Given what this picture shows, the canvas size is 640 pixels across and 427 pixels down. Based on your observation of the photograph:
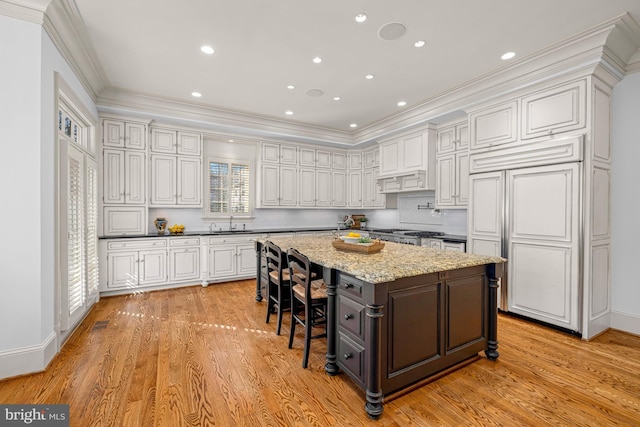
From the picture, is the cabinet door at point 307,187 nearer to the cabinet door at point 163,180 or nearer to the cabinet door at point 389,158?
the cabinet door at point 389,158

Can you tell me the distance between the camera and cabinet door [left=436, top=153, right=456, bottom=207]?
4.70 metres

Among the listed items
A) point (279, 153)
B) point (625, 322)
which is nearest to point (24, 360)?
point (279, 153)

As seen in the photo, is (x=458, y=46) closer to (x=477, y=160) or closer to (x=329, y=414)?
(x=477, y=160)

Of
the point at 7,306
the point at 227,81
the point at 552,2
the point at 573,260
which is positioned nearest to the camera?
the point at 7,306

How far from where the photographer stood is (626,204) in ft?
10.3

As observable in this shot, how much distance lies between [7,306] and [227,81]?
3.19 m

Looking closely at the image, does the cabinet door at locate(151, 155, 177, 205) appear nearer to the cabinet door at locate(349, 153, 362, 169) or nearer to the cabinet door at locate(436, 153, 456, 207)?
the cabinet door at locate(349, 153, 362, 169)

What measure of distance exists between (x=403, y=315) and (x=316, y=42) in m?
2.72

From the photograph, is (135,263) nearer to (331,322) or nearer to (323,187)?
(331,322)

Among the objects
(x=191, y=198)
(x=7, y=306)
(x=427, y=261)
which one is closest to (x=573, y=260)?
(x=427, y=261)

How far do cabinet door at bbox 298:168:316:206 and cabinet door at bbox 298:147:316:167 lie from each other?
5.1 inches

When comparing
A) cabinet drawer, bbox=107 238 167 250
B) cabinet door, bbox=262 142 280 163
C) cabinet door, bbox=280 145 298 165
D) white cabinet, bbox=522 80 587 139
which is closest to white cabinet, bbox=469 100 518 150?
white cabinet, bbox=522 80 587 139

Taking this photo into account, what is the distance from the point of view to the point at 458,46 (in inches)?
120

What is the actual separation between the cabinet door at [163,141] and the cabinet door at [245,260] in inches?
80.2
